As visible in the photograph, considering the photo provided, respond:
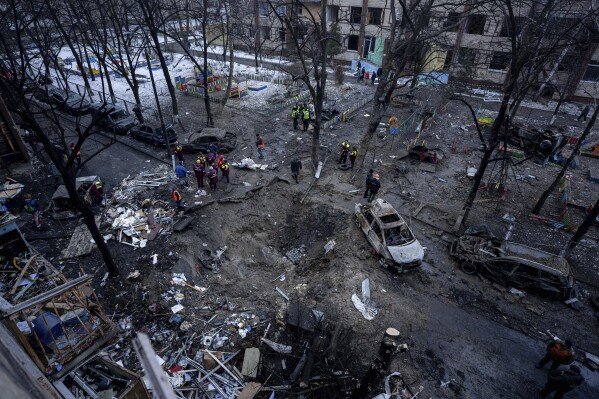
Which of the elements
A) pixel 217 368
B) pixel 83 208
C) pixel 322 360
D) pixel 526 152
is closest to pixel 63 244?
pixel 83 208

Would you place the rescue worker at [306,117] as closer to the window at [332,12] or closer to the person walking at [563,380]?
the person walking at [563,380]

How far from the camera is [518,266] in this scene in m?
10.6

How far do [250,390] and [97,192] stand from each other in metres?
10.8

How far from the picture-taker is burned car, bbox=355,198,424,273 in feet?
36.5

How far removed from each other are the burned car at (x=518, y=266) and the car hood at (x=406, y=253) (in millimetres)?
1673

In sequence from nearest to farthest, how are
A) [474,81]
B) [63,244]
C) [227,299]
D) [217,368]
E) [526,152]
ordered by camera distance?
[217,368] < [227,299] < [63,244] < [526,152] < [474,81]

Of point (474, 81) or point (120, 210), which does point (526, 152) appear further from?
point (120, 210)

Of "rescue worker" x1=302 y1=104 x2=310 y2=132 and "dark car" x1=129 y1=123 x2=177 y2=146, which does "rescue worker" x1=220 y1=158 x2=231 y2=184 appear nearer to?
"dark car" x1=129 y1=123 x2=177 y2=146

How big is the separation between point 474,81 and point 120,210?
32.5 metres

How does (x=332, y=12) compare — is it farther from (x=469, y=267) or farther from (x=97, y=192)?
(x=469, y=267)

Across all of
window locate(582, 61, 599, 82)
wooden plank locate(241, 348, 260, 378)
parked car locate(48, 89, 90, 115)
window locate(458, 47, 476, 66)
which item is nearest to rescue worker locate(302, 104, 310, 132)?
parked car locate(48, 89, 90, 115)

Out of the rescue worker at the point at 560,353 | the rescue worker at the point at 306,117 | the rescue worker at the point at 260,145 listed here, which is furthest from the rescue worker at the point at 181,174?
the rescue worker at the point at 560,353

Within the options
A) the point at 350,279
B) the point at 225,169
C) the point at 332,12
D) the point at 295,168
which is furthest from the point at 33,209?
the point at 332,12

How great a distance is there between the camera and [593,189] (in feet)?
54.1
